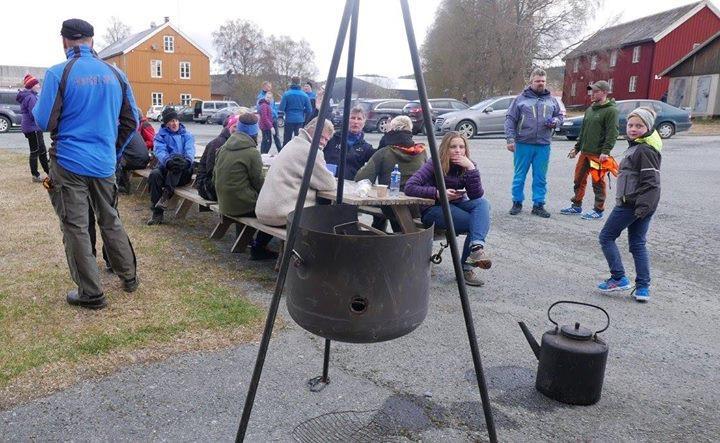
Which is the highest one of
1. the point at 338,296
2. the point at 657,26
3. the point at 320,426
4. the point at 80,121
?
the point at 657,26

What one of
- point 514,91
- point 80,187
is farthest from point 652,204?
point 514,91

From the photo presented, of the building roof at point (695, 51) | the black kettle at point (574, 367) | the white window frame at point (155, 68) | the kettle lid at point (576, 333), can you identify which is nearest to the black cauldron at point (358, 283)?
the black kettle at point (574, 367)

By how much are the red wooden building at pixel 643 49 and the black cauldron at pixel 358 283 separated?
145ft

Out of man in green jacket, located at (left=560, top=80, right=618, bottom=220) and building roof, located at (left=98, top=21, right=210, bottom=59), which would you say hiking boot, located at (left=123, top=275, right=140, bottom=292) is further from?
building roof, located at (left=98, top=21, right=210, bottom=59)

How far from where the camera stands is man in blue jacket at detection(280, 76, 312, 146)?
13.0 metres

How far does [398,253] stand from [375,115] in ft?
70.2

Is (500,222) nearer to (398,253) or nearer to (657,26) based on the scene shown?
(398,253)

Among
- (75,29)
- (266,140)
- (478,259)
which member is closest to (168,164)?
(75,29)

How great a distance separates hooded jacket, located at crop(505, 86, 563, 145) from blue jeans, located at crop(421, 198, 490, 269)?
2.96 metres

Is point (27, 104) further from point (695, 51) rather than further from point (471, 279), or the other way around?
point (695, 51)

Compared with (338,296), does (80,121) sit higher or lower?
higher

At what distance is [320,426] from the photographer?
9.90 ft

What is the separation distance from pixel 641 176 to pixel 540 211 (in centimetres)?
340

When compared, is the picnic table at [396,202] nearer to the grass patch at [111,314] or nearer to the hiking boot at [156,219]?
the grass patch at [111,314]
